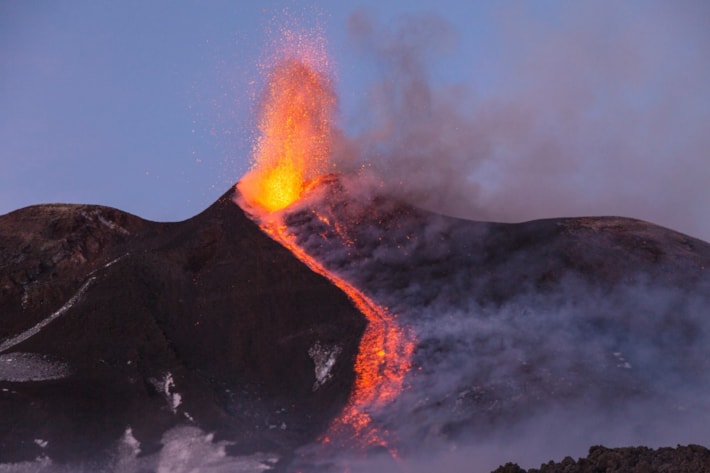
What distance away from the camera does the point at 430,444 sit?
3400cm

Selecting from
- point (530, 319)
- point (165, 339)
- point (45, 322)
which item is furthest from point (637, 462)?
point (45, 322)

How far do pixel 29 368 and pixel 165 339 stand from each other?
20.0 feet

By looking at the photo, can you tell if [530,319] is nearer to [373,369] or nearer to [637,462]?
[373,369]

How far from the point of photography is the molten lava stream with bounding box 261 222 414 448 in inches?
1423

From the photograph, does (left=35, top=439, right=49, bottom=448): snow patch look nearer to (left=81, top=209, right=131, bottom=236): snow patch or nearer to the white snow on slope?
the white snow on slope

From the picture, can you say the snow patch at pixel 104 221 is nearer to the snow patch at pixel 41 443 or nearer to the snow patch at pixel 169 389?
the snow patch at pixel 169 389

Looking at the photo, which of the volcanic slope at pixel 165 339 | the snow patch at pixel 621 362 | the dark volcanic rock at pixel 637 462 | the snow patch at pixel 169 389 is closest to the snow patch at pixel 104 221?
the volcanic slope at pixel 165 339

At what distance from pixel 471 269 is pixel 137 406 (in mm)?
16708

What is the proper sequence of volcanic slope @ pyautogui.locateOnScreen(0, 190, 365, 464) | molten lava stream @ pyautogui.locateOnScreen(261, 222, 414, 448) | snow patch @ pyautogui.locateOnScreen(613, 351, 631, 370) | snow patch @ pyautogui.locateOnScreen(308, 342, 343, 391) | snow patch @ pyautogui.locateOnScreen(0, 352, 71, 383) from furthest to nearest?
snow patch @ pyautogui.locateOnScreen(0, 352, 71, 383)
snow patch @ pyautogui.locateOnScreen(308, 342, 343, 391)
volcanic slope @ pyautogui.locateOnScreen(0, 190, 365, 464)
snow patch @ pyautogui.locateOnScreen(613, 351, 631, 370)
molten lava stream @ pyautogui.locateOnScreen(261, 222, 414, 448)

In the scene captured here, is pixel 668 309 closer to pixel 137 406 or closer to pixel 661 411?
pixel 661 411

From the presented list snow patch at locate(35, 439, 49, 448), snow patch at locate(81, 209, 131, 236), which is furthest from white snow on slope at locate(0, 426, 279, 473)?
snow patch at locate(81, 209, 131, 236)

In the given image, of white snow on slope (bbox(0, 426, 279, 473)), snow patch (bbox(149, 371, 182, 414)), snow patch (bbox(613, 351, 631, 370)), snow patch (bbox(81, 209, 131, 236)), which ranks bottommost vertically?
white snow on slope (bbox(0, 426, 279, 473))

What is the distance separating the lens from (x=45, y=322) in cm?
4891

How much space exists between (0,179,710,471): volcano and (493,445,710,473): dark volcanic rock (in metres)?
8.40
